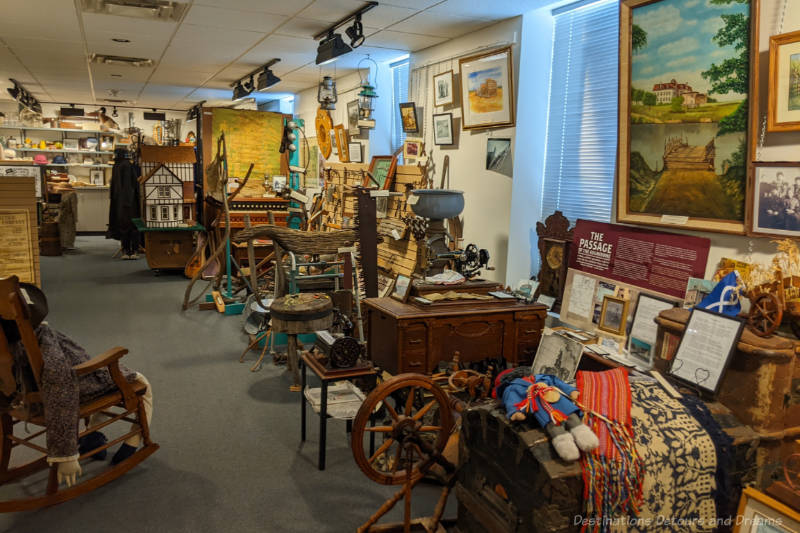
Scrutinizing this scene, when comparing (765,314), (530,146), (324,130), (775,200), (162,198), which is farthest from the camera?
(162,198)

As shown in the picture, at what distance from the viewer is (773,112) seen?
8.89 ft

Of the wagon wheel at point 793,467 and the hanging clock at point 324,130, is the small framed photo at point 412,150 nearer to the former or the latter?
the hanging clock at point 324,130

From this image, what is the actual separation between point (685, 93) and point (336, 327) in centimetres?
283

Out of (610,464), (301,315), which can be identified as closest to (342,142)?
(301,315)

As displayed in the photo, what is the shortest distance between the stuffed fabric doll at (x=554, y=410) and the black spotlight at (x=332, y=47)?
3.67 m

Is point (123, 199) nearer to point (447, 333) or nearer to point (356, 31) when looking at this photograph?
point (356, 31)

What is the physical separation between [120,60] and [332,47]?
3.54 m

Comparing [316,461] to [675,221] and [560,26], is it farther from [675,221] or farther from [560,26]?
[560,26]

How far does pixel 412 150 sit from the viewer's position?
5.86 metres

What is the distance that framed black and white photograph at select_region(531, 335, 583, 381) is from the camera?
323 centimetres

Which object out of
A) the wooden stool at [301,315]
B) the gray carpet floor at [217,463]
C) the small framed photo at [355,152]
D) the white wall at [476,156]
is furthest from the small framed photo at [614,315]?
the small framed photo at [355,152]

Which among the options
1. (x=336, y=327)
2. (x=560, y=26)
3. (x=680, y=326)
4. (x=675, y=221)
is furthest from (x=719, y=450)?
(x=560, y=26)

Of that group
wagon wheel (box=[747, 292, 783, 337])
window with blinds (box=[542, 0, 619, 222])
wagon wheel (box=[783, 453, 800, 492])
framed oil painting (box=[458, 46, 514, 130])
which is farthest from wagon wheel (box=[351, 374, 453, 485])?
framed oil painting (box=[458, 46, 514, 130])

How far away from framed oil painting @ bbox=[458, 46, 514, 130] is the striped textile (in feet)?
9.34
